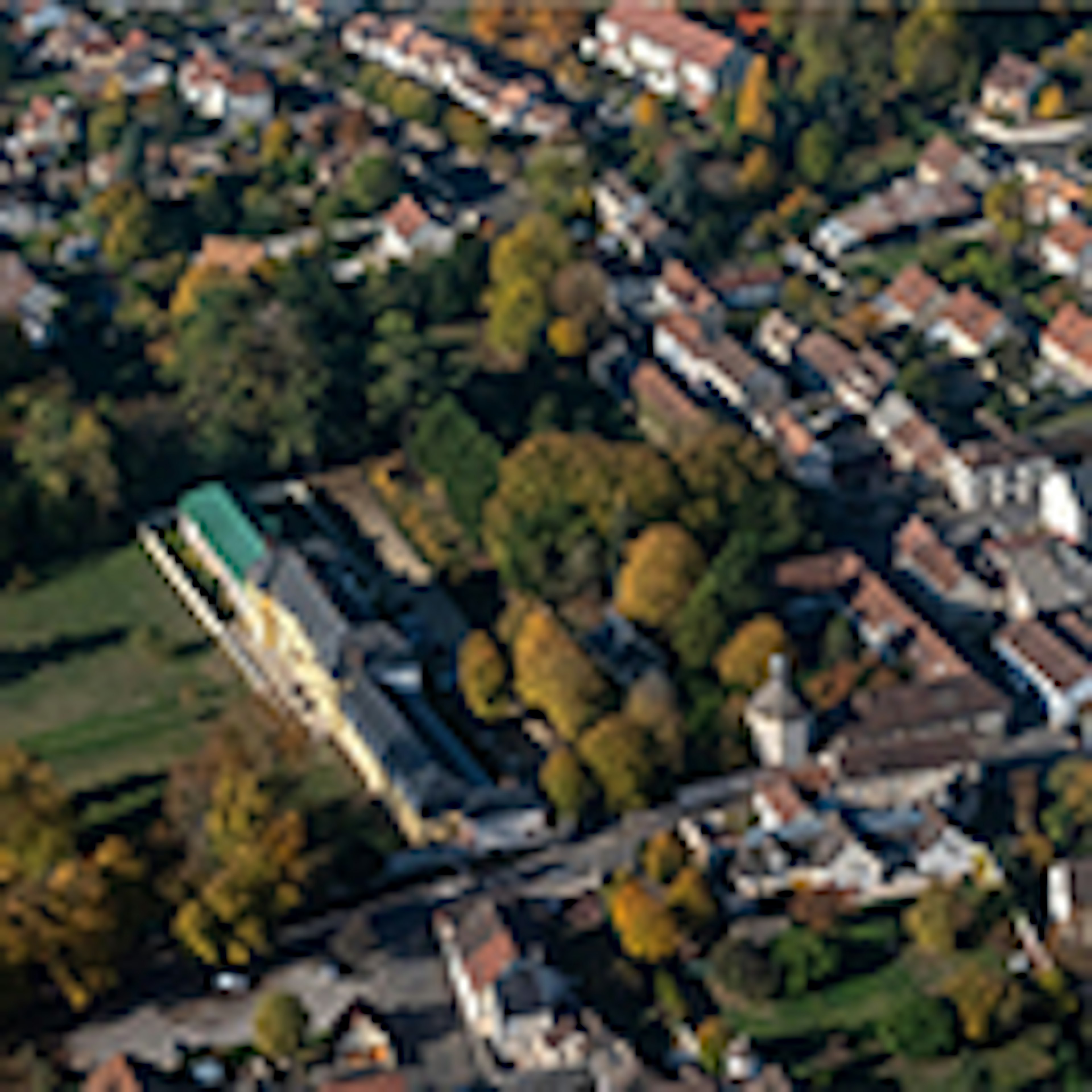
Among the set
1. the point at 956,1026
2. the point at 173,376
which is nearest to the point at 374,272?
the point at 173,376

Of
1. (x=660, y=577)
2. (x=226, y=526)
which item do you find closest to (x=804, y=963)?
(x=660, y=577)

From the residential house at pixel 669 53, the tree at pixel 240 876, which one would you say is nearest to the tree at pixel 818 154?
the residential house at pixel 669 53

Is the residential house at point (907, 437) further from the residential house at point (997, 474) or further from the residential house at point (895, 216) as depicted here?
the residential house at point (895, 216)

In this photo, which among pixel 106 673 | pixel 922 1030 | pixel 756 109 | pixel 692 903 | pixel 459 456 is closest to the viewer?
pixel 922 1030

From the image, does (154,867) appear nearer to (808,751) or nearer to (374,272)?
(808,751)

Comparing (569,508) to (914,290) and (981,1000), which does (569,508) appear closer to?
(914,290)

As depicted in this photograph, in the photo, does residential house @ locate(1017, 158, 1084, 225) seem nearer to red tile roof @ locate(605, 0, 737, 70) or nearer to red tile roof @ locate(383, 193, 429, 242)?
red tile roof @ locate(605, 0, 737, 70)
